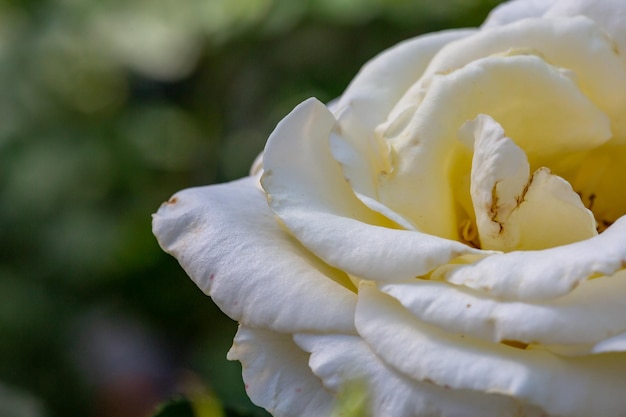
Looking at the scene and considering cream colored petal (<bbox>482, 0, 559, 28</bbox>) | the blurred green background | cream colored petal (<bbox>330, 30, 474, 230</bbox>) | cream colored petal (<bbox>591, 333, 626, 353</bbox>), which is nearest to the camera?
cream colored petal (<bbox>591, 333, 626, 353</bbox>)

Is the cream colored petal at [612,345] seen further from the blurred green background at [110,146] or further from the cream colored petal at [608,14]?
the blurred green background at [110,146]

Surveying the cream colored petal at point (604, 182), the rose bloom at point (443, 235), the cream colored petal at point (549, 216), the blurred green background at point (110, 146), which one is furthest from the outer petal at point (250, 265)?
the blurred green background at point (110, 146)

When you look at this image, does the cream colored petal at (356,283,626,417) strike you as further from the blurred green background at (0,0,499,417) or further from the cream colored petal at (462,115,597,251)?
the blurred green background at (0,0,499,417)

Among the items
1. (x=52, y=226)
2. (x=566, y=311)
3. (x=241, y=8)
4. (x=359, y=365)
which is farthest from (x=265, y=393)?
(x=52, y=226)

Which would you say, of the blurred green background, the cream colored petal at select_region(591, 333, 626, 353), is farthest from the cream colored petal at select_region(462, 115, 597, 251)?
the blurred green background

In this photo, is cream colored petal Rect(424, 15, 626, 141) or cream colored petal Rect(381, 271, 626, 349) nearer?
cream colored petal Rect(381, 271, 626, 349)

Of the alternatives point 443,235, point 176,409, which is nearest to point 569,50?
point 443,235
